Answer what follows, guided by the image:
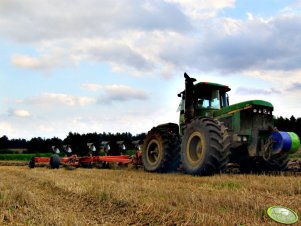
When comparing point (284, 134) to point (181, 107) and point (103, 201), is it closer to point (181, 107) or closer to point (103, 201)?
point (181, 107)

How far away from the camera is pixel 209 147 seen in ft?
33.1

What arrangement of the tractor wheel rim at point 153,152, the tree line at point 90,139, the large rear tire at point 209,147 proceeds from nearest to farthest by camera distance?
the large rear tire at point 209,147
the tractor wheel rim at point 153,152
the tree line at point 90,139

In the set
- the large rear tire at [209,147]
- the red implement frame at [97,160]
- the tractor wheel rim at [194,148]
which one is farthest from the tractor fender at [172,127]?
the red implement frame at [97,160]

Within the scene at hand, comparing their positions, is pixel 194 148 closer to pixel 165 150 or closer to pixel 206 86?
pixel 165 150

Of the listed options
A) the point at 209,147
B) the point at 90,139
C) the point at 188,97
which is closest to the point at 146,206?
the point at 209,147

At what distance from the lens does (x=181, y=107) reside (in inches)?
515

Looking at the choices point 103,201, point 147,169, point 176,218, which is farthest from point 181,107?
point 176,218

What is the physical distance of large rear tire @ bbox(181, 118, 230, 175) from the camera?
10.1 m

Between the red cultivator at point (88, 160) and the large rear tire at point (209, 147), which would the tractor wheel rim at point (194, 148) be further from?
the red cultivator at point (88, 160)

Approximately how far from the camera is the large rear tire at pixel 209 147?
1007 cm

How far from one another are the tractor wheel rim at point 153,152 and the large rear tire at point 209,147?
2284 millimetres

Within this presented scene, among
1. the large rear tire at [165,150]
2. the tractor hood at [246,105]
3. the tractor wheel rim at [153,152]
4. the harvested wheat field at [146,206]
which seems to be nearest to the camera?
the harvested wheat field at [146,206]

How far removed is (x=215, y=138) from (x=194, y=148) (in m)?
1.25

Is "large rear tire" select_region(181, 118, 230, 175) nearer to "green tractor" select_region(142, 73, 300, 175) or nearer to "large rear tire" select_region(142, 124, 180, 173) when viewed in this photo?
"green tractor" select_region(142, 73, 300, 175)
